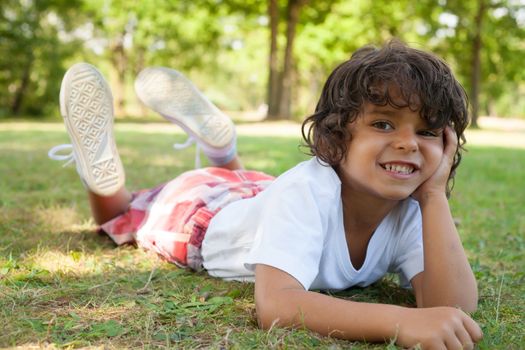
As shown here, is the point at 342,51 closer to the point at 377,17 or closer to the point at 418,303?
the point at 377,17

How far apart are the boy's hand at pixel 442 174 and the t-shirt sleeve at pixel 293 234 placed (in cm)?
37

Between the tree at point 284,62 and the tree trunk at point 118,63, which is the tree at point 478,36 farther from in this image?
the tree trunk at point 118,63

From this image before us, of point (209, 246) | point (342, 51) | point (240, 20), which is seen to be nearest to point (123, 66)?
point (240, 20)

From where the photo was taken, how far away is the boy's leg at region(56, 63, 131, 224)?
114 inches

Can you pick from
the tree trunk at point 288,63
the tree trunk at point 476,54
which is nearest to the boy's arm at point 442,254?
the tree trunk at point 288,63

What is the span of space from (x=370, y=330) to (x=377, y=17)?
66.6 feet

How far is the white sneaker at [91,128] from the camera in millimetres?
2904

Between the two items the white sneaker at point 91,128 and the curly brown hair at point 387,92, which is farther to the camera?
the white sneaker at point 91,128

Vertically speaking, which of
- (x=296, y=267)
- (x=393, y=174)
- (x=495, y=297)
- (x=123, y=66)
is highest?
(x=393, y=174)

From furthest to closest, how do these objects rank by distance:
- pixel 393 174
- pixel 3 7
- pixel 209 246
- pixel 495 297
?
1. pixel 3 7
2. pixel 209 246
3. pixel 495 297
4. pixel 393 174

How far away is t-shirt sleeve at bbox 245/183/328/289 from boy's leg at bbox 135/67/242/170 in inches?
63.8

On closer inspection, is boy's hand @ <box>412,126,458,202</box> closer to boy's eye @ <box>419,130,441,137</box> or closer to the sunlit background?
boy's eye @ <box>419,130,441,137</box>

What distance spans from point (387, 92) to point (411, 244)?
65 cm

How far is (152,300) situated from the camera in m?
2.01
